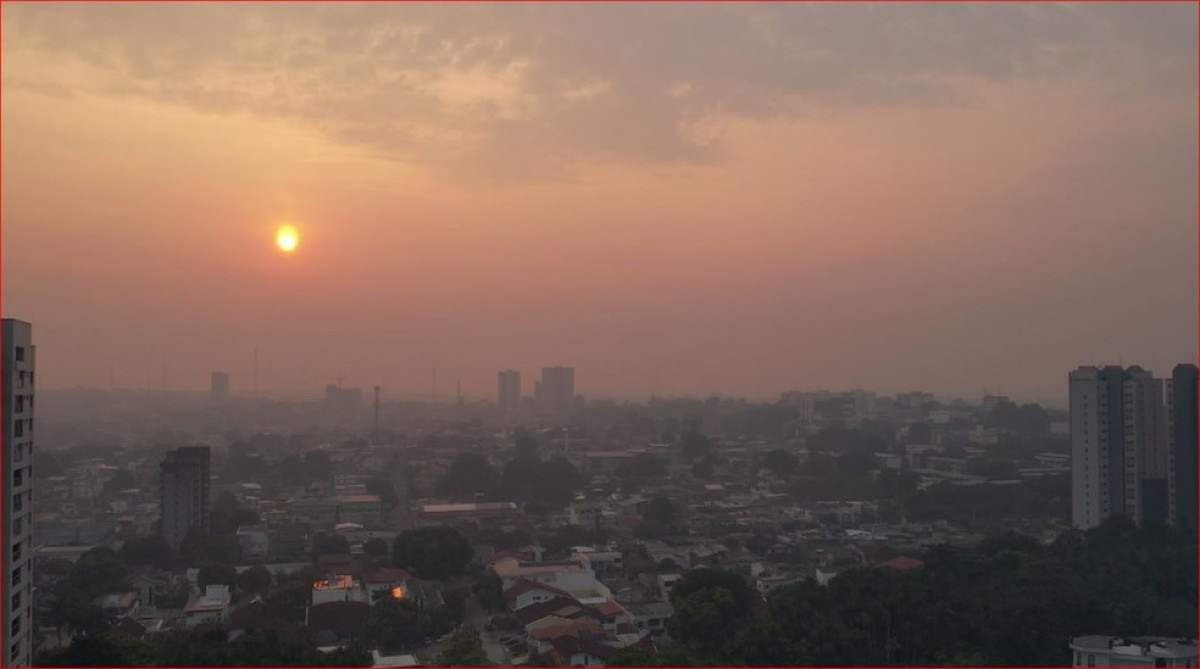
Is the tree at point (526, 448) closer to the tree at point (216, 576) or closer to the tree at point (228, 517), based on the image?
the tree at point (228, 517)

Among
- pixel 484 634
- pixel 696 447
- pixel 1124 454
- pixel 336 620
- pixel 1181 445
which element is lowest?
pixel 484 634

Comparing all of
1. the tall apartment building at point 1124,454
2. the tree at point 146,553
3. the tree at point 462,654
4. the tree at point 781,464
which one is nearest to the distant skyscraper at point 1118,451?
the tall apartment building at point 1124,454

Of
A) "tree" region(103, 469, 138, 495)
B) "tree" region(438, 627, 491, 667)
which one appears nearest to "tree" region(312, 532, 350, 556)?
"tree" region(438, 627, 491, 667)

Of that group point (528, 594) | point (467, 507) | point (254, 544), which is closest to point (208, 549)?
point (254, 544)

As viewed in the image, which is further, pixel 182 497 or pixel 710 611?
pixel 182 497

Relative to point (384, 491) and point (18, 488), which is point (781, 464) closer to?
point (384, 491)

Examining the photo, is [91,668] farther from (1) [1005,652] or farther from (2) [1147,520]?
(2) [1147,520]
